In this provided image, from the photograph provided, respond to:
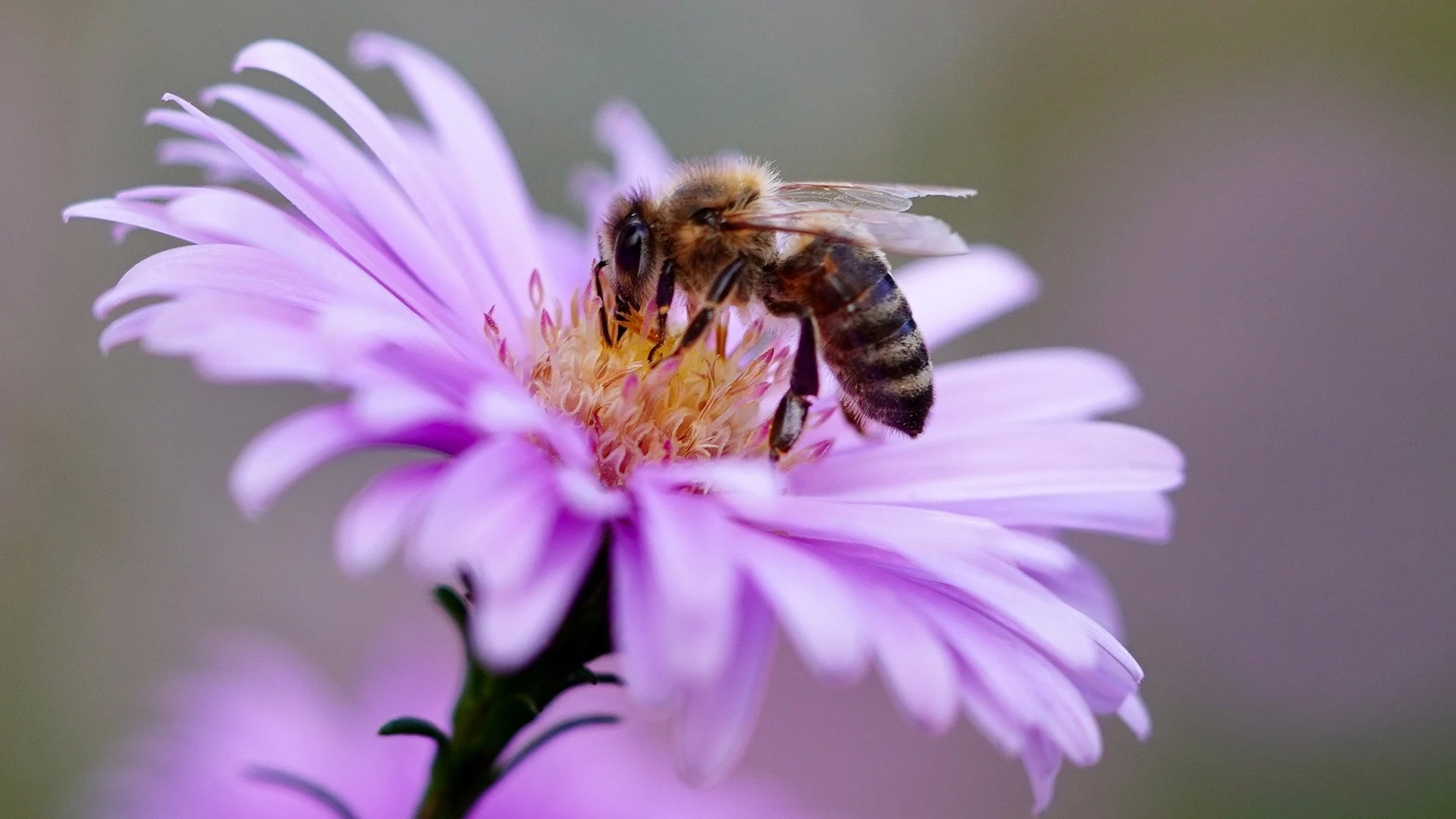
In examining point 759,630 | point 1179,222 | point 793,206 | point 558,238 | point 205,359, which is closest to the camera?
point 205,359

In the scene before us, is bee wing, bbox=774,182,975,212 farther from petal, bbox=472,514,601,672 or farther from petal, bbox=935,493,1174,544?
petal, bbox=472,514,601,672

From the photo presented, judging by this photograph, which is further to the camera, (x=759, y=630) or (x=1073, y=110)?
(x=1073, y=110)

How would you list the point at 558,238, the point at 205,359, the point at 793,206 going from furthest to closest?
1. the point at 558,238
2. the point at 793,206
3. the point at 205,359

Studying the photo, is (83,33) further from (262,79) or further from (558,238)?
(558,238)

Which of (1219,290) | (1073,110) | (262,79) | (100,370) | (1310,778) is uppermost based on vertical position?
(262,79)

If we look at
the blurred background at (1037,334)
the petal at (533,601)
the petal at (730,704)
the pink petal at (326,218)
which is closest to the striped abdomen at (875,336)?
the pink petal at (326,218)

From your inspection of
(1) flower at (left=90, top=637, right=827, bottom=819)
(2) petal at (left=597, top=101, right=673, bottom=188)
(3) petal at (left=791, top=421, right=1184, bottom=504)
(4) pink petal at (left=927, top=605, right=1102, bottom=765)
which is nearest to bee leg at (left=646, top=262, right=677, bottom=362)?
(3) petal at (left=791, top=421, right=1184, bottom=504)

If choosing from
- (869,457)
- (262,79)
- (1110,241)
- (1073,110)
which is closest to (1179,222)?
(1110,241)
